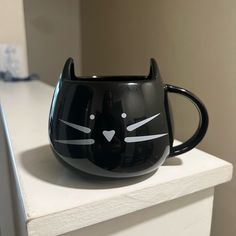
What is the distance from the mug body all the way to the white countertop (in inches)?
0.9

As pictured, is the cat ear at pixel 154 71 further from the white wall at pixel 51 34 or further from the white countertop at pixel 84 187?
the white wall at pixel 51 34

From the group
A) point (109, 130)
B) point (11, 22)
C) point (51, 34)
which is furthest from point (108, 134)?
point (51, 34)

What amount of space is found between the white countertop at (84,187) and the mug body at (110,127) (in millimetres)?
23

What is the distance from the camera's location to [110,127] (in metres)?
0.31

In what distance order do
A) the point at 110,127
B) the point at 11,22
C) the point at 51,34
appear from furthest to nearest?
the point at 51,34 → the point at 11,22 → the point at 110,127

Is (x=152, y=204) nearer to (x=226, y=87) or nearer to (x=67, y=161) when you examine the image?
(x=67, y=161)

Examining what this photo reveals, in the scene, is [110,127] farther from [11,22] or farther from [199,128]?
[11,22]

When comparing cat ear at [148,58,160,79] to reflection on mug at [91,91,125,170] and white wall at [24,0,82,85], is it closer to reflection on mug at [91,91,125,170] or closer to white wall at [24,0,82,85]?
reflection on mug at [91,91,125,170]

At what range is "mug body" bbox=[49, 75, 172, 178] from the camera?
1.02 feet

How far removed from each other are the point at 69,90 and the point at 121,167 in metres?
0.11

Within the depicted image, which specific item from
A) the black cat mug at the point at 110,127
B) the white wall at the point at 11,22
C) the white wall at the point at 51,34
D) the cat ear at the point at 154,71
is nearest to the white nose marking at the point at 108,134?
the black cat mug at the point at 110,127

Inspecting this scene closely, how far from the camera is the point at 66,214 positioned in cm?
29

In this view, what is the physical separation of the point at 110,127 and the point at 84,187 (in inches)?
3.4

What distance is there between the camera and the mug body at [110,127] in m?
0.31
